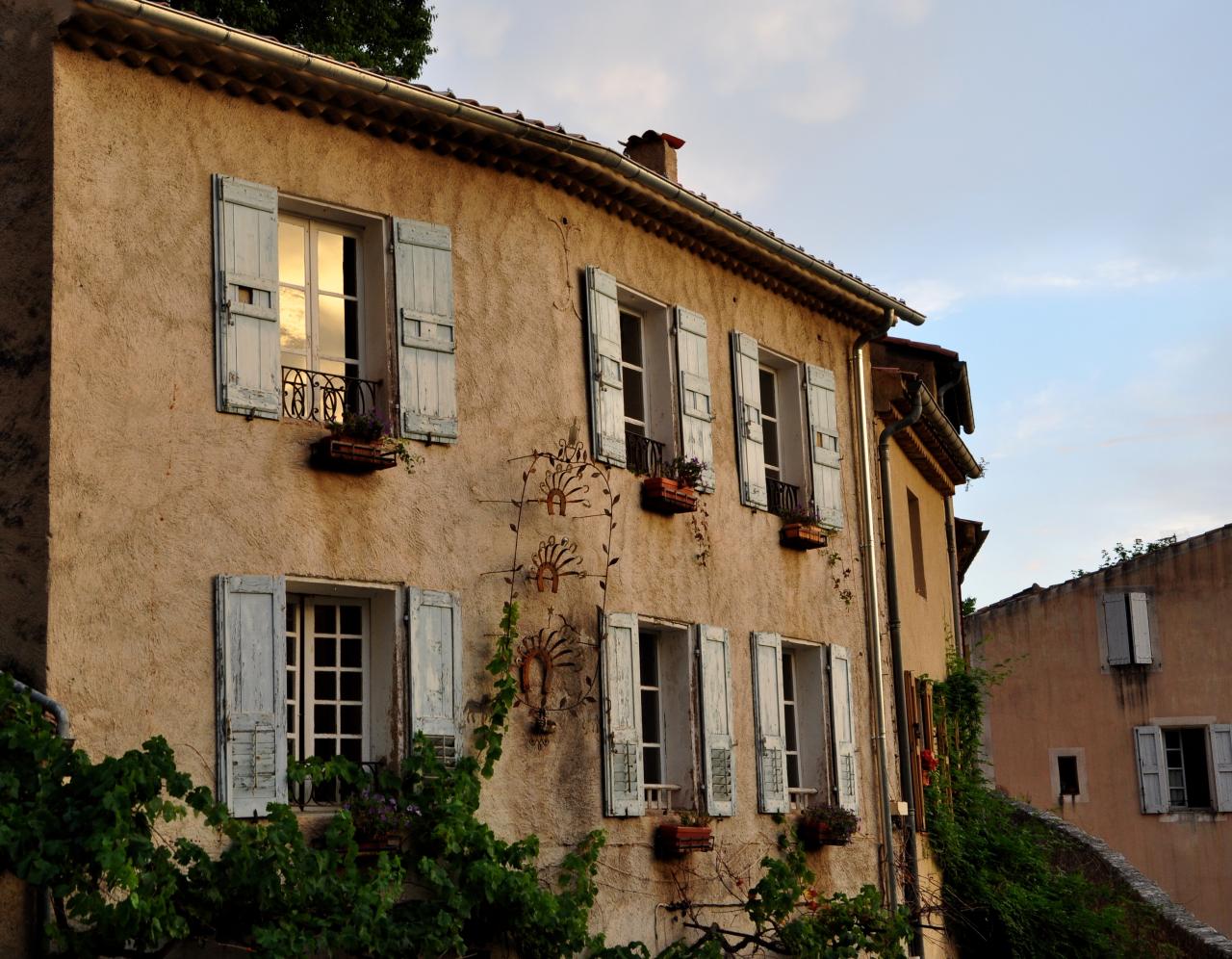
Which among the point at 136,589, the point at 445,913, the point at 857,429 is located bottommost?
the point at 445,913

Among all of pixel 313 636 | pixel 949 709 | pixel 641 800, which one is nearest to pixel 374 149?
pixel 313 636

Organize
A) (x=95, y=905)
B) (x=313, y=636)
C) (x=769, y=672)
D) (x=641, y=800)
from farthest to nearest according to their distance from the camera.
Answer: (x=769, y=672) → (x=641, y=800) → (x=313, y=636) → (x=95, y=905)

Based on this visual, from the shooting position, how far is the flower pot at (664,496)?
12805 millimetres

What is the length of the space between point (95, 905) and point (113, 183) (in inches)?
156

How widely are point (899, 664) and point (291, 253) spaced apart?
24.7 feet

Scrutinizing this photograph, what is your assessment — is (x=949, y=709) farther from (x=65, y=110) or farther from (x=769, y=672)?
(x=65, y=110)

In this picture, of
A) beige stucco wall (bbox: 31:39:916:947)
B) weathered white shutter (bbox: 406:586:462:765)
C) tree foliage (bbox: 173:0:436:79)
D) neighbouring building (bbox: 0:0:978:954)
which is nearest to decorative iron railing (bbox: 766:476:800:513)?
neighbouring building (bbox: 0:0:978:954)

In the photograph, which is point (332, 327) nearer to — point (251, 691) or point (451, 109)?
point (451, 109)

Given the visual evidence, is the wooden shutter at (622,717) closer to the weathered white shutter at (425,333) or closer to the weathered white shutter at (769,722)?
the weathered white shutter at (769,722)

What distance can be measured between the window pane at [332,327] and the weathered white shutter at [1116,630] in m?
18.0

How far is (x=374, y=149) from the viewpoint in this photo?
1124 cm

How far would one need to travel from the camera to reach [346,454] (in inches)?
408

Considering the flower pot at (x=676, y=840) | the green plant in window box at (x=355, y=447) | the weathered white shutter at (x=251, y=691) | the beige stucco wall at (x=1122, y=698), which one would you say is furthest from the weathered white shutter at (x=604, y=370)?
the beige stucco wall at (x=1122, y=698)

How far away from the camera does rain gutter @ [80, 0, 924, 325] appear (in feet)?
32.3
